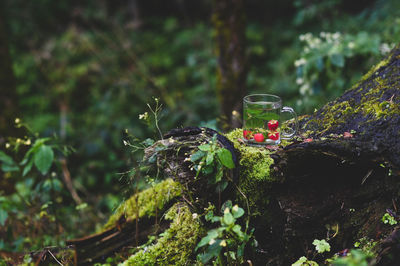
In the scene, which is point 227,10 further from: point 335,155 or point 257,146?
point 335,155

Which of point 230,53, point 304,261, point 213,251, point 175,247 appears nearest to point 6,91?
point 230,53

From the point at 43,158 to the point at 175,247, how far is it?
1.47 meters

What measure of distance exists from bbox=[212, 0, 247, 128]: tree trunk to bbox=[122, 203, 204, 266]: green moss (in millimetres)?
2196

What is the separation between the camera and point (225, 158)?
1616 millimetres

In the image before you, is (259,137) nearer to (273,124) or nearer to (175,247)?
(273,124)

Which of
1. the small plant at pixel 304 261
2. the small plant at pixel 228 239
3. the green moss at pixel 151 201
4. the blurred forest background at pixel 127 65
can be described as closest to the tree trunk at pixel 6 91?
the blurred forest background at pixel 127 65

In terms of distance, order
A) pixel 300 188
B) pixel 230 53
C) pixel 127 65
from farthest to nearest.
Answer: pixel 127 65, pixel 230 53, pixel 300 188

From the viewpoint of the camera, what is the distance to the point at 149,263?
1.87 m

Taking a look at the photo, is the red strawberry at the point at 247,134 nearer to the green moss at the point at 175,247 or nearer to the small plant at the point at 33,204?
the green moss at the point at 175,247

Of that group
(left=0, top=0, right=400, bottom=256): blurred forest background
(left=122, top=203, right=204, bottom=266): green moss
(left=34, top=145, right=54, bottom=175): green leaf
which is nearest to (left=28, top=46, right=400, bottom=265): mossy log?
(left=122, top=203, right=204, bottom=266): green moss

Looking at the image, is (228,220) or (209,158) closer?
(228,220)

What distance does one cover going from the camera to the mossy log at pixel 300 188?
5.65 feet

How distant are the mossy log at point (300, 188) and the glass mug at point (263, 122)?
77 millimetres

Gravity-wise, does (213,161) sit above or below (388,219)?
above
